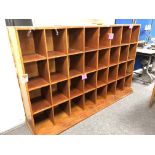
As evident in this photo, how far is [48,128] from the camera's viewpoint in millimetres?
1892

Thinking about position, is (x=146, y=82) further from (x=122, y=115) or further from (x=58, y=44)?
(x=58, y=44)

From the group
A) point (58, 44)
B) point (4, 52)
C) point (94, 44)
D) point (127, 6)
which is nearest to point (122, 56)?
point (94, 44)

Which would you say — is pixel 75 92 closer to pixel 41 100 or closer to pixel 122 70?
pixel 41 100

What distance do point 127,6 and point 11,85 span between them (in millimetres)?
1497

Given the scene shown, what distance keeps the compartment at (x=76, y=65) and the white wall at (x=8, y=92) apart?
748 mm

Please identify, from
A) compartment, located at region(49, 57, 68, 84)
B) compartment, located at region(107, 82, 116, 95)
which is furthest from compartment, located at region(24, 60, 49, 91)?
compartment, located at region(107, 82, 116, 95)

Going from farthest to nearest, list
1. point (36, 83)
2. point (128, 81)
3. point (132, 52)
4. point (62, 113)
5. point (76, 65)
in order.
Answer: point (128, 81) < point (132, 52) < point (62, 113) < point (76, 65) < point (36, 83)

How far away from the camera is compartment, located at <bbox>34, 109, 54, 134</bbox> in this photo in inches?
74.0

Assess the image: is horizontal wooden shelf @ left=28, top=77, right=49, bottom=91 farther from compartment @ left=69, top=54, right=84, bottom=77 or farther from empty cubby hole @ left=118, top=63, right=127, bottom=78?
empty cubby hole @ left=118, top=63, right=127, bottom=78

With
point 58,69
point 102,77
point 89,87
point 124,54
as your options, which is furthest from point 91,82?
point 124,54

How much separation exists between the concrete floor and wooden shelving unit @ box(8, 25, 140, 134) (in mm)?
105

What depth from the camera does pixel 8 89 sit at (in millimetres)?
1696

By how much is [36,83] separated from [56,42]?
1.93 feet

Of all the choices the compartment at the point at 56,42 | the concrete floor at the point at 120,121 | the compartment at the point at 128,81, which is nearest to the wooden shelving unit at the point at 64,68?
the compartment at the point at 56,42
